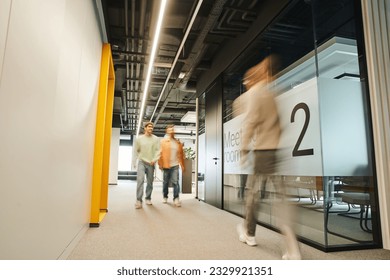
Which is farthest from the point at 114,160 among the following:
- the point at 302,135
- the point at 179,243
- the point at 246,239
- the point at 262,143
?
the point at 262,143

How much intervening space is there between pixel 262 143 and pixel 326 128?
2.54ft

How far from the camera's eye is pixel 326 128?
7.89ft

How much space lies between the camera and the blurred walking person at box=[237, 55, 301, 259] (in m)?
1.94

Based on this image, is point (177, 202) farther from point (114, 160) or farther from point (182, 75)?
point (114, 160)

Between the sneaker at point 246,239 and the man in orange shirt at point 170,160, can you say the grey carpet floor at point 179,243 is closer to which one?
Answer: the sneaker at point 246,239

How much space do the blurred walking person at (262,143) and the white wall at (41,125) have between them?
1443 mm

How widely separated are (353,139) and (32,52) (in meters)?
2.66

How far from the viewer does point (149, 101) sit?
8797mm

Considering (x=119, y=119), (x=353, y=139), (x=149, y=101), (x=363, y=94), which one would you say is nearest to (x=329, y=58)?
(x=363, y=94)

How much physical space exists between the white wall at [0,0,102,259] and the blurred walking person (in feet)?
4.73

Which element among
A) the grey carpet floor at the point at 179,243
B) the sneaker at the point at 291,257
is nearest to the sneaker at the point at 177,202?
the grey carpet floor at the point at 179,243

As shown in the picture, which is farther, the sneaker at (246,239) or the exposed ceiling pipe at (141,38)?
the exposed ceiling pipe at (141,38)

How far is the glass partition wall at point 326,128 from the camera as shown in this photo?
240cm
